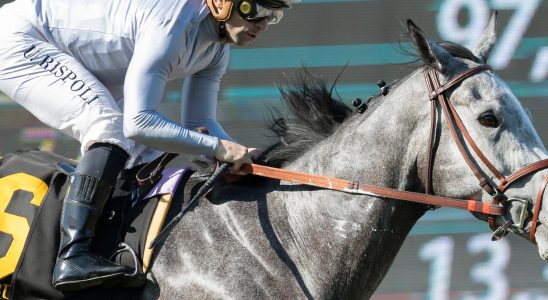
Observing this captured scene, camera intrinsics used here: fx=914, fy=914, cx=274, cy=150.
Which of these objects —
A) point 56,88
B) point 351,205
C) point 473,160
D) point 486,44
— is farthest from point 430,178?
point 56,88

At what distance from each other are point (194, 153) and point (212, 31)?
0.41 m

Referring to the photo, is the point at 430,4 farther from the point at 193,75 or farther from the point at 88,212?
the point at 88,212

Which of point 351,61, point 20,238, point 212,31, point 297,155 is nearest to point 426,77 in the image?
point 297,155

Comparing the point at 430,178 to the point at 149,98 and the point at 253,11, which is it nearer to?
the point at 253,11

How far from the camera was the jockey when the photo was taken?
267 centimetres

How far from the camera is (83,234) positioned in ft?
8.69

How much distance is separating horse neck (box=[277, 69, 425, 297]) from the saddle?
15.4 inches

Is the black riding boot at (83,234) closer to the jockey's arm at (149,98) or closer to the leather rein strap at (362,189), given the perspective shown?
the jockey's arm at (149,98)

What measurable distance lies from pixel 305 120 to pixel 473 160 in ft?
2.10

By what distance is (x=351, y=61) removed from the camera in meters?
5.12

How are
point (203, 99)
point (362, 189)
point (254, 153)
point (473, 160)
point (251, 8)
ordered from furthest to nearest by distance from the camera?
point (203, 99) → point (254, 153) → point (251, 8) → point (362, 189) → point (473, 160)

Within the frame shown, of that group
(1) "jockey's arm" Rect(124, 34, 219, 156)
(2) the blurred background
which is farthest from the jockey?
(2) the blurred background

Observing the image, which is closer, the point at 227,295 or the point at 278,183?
the point at 227,295

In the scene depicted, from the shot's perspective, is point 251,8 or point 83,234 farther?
point 251,8
